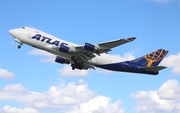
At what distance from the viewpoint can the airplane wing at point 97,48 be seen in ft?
172

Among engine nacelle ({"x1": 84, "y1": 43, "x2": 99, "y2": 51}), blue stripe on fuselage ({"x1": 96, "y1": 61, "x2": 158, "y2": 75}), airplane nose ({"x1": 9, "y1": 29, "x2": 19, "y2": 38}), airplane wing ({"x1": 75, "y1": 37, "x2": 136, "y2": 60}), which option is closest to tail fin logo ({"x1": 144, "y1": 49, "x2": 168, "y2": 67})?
blue stripe on fuselage ({"x1": 96, "y1": 61, "x2": 158, "y2": 75})

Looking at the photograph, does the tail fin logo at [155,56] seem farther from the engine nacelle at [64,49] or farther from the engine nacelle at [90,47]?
the engine nacelle at [64,49]

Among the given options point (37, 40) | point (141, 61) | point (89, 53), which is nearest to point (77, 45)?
point (89, 53)

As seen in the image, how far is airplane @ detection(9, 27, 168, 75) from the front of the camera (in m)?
55.1

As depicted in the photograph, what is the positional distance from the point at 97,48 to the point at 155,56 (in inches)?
547

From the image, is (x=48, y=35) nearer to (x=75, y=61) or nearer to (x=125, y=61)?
(x=75, y=61)

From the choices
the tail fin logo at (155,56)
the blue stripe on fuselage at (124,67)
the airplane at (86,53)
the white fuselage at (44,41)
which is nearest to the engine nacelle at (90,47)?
the airplane at (86,53)

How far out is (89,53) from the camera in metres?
57.0

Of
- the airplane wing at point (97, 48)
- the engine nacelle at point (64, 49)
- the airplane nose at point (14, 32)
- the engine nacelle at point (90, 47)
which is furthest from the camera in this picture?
the airplane nose at point (14, 32)

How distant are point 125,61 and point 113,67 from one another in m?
2.28

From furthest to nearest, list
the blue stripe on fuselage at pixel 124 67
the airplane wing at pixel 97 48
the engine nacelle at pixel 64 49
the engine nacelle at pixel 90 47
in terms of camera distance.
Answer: the blue stripe on fuselage at pixel 124 67 → the engine nacelle at pixel 64 49 → the engine nacelle at pixel 90 47 → the airplane wing at pixel 97 48

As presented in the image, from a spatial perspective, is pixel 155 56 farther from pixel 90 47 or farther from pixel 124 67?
pixel 90 47

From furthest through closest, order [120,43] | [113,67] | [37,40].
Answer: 1. [113,67]
2. [37,40]
3. [120,43]

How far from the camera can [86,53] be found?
57.2 meters
